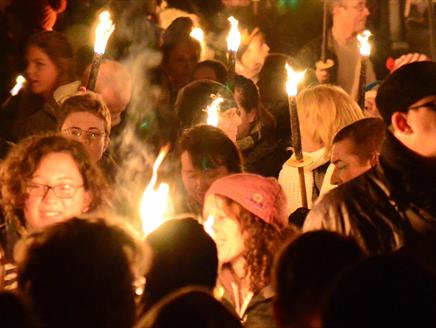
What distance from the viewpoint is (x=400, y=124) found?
14.4 ft

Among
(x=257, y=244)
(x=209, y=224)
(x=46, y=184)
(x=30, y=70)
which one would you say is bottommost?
(x=257, y=244)

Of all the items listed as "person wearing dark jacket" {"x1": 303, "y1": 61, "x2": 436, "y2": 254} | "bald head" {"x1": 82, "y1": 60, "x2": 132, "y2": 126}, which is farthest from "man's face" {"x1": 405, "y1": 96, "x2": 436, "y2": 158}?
"bald head" {"x1": 82, "y1": 60, "x2": 132, "y2": 126}

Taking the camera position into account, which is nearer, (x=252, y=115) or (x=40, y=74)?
(x=252, y=115)

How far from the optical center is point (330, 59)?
830 cm

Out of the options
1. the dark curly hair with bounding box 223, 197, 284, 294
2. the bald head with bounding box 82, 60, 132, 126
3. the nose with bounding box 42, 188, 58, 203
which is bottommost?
the dark curly hair with bounding box 223, 197, 284, 294

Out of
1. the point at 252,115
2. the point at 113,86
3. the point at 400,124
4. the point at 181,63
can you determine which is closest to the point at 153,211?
the point at 400,124

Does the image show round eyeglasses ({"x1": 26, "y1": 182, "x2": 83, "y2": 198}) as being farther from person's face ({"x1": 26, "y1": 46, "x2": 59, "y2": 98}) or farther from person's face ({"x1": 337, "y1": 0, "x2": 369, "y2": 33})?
person's face ({"x1": 337, "y1": 0, "x2": 369, "y2": 33})

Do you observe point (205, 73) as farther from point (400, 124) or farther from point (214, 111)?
point (400, 124)

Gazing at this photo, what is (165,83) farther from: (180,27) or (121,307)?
(121,307)

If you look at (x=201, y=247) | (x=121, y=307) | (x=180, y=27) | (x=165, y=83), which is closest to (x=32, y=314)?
(x=121, y=307)

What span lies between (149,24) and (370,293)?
22.6ft

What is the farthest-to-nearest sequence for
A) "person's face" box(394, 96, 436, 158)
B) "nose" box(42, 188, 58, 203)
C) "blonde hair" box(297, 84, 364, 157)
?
"blonde hair" box(297, 84, 364, 157), "nose" box(42, 188, 58, 203), "person's face" box(394, 96, 436, 158)

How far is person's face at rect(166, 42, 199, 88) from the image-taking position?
27.1 ft

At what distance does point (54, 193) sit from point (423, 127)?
1832 millimetres
